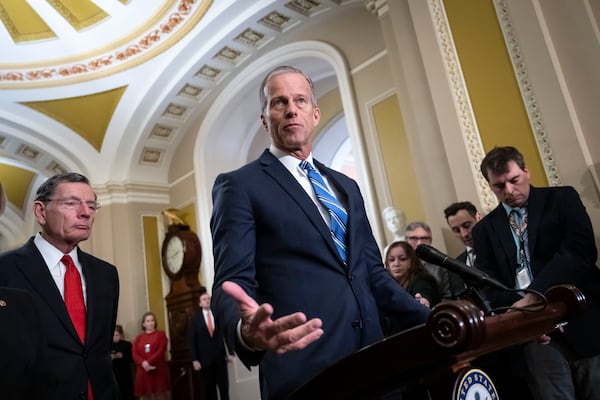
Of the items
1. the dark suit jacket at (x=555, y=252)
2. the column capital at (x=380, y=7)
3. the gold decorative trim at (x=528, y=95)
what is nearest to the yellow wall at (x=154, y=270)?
the column capital at (x=380, y=7)

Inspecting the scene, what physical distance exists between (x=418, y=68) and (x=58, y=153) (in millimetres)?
6262

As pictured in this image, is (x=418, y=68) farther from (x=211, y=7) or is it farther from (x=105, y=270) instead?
(x=211, y=7)

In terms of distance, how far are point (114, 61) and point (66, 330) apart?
Result: 233 inches

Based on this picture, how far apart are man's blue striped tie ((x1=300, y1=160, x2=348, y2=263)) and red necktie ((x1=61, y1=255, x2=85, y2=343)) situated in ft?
3.44

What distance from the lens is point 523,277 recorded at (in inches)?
79.6

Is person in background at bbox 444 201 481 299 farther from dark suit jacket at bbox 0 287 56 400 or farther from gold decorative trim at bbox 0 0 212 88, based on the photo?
gold decorative trim at bbox 0 0 212 88

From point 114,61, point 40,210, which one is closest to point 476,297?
point 40,210

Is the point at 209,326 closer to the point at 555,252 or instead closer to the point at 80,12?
the point at 80,12

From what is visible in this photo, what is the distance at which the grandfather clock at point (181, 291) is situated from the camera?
6664mm

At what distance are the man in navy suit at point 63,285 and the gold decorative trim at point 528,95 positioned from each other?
2.44m

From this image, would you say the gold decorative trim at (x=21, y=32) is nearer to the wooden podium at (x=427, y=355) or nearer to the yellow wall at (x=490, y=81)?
the yellow wall at (x=490, y=81)

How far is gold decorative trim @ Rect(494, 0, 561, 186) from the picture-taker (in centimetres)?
287

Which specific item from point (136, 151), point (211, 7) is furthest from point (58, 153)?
point (211, 7)

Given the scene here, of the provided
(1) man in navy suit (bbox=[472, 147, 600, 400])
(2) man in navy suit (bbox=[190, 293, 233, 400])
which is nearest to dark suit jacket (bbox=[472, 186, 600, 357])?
A: (1) man in navy suit (bbox=[472, 147, 600, 400])
